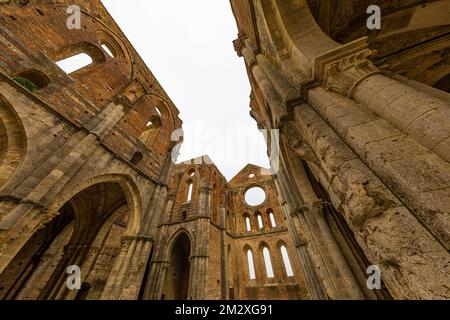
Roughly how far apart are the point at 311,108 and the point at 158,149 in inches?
366

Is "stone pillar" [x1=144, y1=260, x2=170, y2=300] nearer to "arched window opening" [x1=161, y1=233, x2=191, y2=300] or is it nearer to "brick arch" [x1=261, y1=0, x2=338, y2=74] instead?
"arched window opening" [x1=161, y1=233, x2=191, y2=300]

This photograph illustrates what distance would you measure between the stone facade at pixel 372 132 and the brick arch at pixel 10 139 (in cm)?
610

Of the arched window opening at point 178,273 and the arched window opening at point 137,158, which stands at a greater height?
the arched window opening at point 137,158

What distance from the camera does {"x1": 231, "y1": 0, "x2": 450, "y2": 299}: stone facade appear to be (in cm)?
113

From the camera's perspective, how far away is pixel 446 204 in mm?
1068

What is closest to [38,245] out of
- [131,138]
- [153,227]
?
[153,227]

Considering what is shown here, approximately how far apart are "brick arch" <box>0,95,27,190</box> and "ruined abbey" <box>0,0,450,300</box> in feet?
0.09

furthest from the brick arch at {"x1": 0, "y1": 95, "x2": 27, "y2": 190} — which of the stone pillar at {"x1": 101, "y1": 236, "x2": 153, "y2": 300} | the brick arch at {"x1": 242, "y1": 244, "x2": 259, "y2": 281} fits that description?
the brick arch at {"x1": 242, "y1": 244, "x2": 259, "y2": 281}

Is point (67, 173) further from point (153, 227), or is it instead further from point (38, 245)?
point (38, 245)

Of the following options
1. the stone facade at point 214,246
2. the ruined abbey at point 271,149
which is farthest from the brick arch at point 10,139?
the stone facade at point 214,246

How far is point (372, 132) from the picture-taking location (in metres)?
1.63

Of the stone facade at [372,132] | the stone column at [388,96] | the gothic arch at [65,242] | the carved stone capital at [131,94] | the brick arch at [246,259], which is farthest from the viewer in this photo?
the brick arch at [246,259]

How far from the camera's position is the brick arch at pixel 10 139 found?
4.19 meters

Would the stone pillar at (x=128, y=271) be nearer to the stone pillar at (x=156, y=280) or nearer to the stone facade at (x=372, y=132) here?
the stone pillar at (x=156, y=280)
